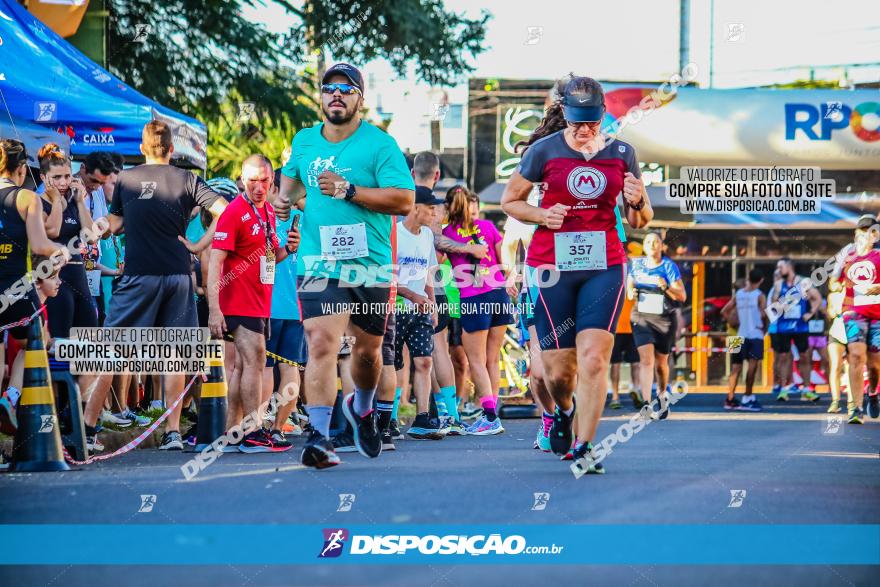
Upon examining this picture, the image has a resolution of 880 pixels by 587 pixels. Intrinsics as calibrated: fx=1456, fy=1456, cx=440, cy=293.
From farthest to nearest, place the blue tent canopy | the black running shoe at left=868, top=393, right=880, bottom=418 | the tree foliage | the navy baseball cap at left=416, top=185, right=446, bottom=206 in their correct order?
the black running shoe at left=868, top=393, right=880, bottom=418, the blue tent canopy, the tree foliage, the navy baseball cap at left=416, top=185, right=446, bottom=206

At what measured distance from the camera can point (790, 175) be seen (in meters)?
18.5

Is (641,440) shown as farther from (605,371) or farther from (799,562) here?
(799,562)

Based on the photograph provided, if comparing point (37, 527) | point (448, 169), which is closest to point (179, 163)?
point (37, 527)

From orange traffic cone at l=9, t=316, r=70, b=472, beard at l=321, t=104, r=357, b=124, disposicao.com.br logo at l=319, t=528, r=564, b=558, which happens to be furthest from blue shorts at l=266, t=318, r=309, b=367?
disposicao.com.br logo at l=319, t=528, r=564, b=558

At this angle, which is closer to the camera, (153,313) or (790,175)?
(153,313)

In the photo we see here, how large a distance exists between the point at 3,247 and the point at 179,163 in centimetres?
443

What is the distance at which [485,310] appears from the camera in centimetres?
1198

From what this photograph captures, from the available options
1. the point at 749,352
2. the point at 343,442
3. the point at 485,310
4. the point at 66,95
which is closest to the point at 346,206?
the point at 343,442

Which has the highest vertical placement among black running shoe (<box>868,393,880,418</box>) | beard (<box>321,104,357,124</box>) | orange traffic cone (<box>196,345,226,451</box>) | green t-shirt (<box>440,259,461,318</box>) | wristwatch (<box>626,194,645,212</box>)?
beard (<box>321,104,357,124</box>)

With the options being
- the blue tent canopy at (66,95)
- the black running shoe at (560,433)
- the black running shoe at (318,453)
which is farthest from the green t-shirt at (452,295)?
the black running shoe at (318,453)

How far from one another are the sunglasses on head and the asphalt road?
1.97 meters

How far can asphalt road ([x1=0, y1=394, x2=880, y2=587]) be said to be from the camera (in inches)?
185

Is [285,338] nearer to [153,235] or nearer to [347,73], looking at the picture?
[153,235]

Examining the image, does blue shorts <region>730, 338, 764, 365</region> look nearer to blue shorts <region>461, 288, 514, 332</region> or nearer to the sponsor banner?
blue shorts <region>461, 288, 514, 332</region>
